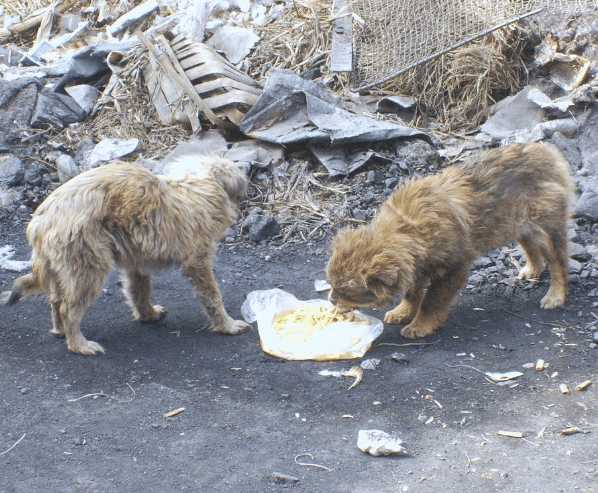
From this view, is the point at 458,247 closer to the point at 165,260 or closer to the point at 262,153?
the point at 165,260

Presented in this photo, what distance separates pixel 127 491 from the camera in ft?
15.6

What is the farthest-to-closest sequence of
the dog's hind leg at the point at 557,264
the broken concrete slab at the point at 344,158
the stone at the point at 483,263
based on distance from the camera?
the broken concrete slab at the point at 344,158 < the stone at the point at 483,263 < the dog's hind leg at the point at 557,264

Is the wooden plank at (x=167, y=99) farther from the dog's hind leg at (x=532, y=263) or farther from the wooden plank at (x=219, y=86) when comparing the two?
the dog's hind leg at (x=532, y=263)

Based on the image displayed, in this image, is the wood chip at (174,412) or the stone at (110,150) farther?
the stone at (110,150)

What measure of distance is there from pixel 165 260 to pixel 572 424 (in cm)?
337

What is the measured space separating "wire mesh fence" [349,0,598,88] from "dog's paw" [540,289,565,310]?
14.3 feet

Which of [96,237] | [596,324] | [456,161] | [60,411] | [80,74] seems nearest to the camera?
[60,411]

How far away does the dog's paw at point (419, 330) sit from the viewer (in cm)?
655

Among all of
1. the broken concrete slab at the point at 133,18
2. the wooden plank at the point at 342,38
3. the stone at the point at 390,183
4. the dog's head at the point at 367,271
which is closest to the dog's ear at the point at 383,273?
the dog's head at the point at 367,271

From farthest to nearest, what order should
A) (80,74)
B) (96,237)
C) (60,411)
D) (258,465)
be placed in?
(80,74)
(96,237)
(60,411)
(258,465)

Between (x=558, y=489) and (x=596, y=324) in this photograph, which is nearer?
(x=558, y=489)

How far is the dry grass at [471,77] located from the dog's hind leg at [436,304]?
4546 mm

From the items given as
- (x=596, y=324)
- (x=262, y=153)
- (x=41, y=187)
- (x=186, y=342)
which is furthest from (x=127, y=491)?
(x=41, y=187)

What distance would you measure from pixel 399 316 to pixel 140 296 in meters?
2.28
